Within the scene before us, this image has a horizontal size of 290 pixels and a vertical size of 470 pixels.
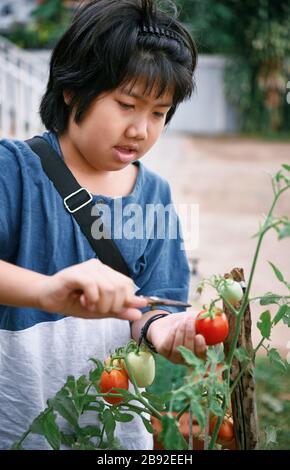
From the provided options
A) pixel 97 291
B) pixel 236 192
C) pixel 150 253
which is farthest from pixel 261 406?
pixel 236 192

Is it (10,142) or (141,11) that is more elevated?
(141,11)

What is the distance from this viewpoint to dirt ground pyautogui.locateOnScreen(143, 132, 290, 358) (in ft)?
15.8

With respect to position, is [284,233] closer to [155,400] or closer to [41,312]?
[155,400]

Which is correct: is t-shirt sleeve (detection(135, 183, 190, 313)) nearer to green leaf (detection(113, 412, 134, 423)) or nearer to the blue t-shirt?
the blue t-shirt

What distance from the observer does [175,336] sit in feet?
4.00

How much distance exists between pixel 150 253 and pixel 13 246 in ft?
0.97

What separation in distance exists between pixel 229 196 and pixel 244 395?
245 inches

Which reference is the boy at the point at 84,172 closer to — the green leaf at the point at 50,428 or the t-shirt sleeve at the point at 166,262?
the t-shirt sleeve at the point at 166,262

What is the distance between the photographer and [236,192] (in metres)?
7.52

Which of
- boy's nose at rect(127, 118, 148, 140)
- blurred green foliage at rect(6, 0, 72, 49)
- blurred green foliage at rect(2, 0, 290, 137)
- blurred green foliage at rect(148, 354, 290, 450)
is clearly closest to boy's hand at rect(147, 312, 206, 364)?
boy's nose at rect(127, 118, 148, 140)

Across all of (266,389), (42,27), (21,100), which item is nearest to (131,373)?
(266,389)

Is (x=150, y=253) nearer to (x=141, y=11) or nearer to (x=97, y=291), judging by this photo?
(x=141, y=11)

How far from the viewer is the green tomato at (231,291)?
1.09m

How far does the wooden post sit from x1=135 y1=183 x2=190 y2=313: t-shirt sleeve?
10.8 inches
